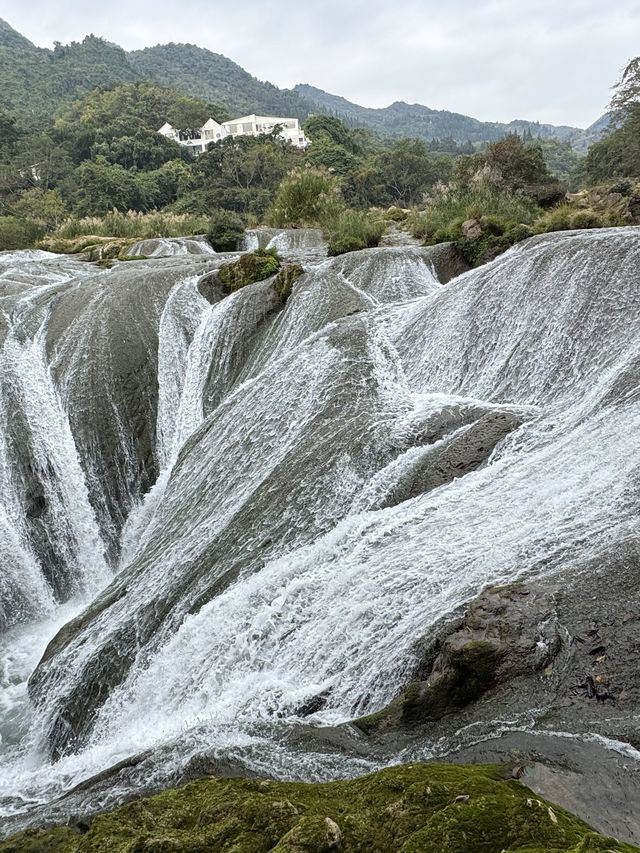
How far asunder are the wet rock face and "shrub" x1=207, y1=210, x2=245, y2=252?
21142 mm

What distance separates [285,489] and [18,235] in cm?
2446

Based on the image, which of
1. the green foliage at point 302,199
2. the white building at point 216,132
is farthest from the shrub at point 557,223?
the white building at point 216,132

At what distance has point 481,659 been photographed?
3.44 m

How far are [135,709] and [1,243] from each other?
25350mm

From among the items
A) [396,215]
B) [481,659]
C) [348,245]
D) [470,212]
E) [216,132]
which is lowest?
[481,659]

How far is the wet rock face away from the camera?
3.41 meters

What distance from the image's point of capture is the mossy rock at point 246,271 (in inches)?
538

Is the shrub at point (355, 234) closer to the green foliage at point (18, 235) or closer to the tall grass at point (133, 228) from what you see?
the tall grass at point (133, 228)

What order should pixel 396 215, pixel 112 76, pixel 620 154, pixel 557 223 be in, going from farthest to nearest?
pixel 112 76 → pixel 620 154 → pixel 396 215 → pixel 557 223

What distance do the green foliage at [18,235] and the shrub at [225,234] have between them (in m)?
8.73

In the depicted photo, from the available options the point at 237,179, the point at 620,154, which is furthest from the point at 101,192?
the point at 620,154

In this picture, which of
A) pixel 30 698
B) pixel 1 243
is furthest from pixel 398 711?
pixel 1 243

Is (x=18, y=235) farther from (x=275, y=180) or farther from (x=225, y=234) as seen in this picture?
(x=275, y=180)

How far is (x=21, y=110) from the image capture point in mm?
90562
